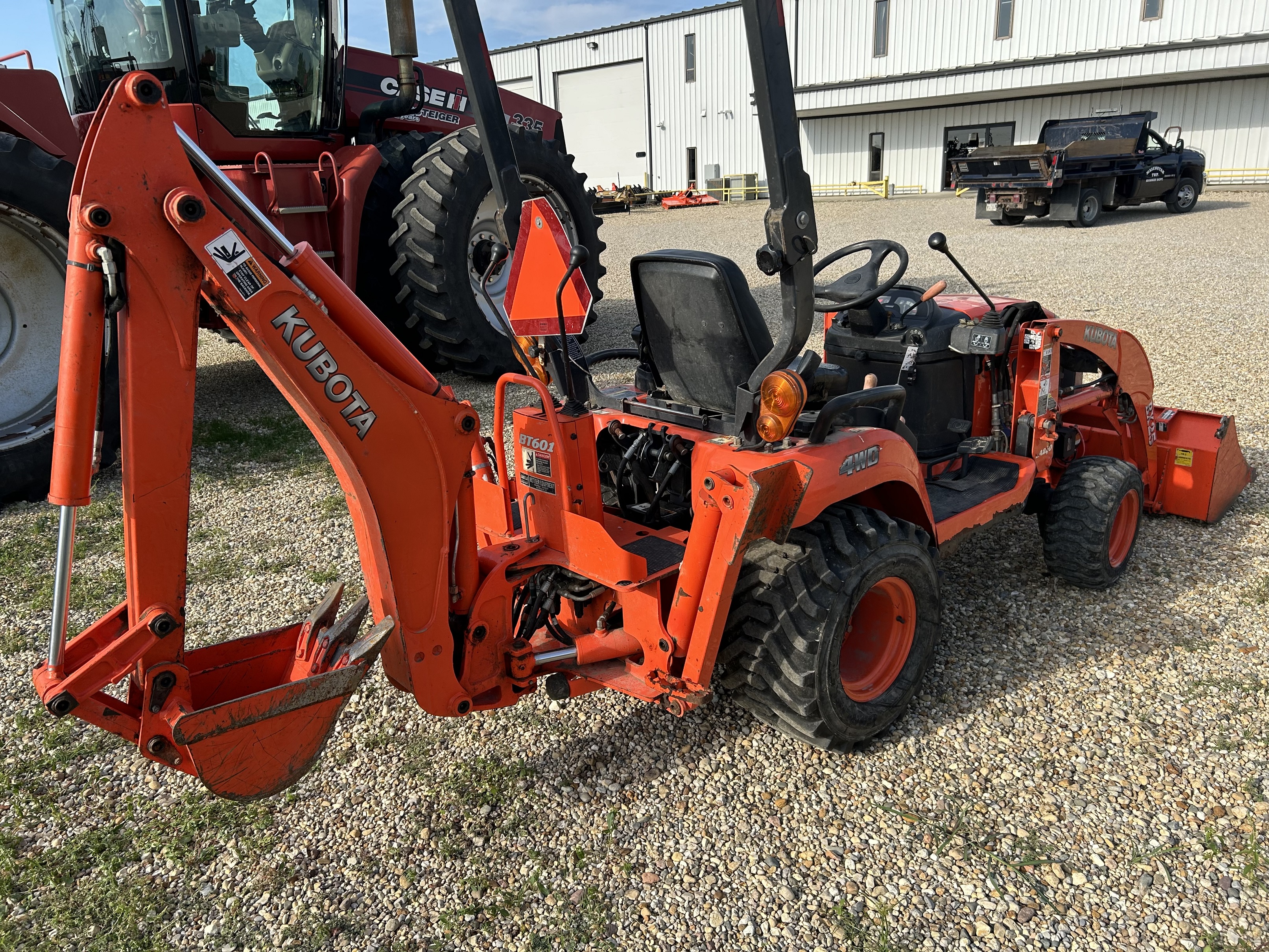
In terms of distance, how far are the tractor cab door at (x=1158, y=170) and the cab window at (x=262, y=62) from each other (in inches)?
649

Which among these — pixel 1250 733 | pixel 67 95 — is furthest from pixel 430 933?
pixel 67 95

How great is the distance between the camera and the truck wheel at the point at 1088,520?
4023mm

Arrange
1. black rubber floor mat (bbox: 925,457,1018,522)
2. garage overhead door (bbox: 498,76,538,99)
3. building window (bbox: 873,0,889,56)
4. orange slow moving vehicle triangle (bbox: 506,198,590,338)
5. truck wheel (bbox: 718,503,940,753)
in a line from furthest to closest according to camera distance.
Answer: garage overhead door (bbox: 498,76,538,99)
building window (bbox: 873,0,889,56)
black rubber floor mat (bbox: 925,457,1018,522)
orange slow moving vehicle triangle (bbox: 506,198,590,338)
truck wheel (bbox: 718,503,940,753)

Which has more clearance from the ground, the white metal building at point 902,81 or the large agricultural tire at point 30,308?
the white metal building at point 902,81

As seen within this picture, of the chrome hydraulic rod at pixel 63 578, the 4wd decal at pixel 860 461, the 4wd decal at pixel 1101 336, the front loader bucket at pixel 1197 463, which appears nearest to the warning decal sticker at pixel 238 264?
the chrome hydraulic rod at pixel 63 578

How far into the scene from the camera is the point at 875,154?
30219 mm

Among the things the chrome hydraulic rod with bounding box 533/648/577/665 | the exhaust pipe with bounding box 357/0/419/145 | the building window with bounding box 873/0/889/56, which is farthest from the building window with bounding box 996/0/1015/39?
the chrome hydraulic rod with bounding box 533/648/577/665

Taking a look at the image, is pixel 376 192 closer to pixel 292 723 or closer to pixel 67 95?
pixel 67 95

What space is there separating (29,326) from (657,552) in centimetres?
459

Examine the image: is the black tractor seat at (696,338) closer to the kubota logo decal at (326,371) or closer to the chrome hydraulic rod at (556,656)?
the chrome hydraulic rod at (556,656)

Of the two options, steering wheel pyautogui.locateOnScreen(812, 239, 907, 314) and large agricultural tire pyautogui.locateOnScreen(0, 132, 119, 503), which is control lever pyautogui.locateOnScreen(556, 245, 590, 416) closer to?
steering wheel pyautogui.locateOnScreen(812, 239, 907, 314)

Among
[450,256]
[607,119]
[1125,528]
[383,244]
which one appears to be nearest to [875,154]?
[607,119]

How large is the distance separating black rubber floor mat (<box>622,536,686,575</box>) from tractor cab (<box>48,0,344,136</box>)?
529cm

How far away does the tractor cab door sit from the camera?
17469mm
